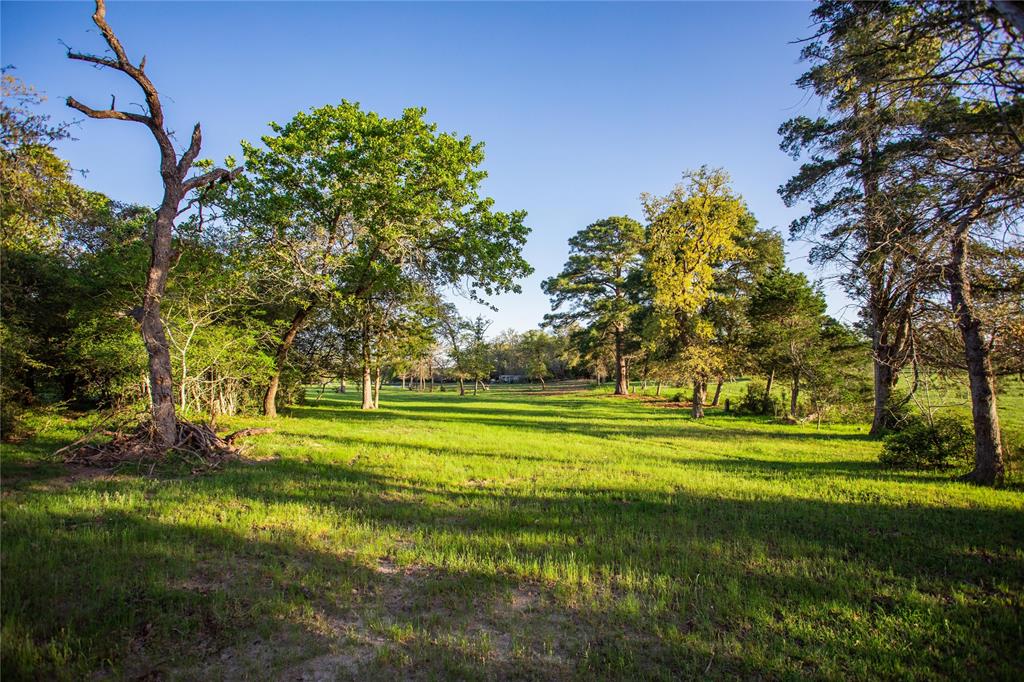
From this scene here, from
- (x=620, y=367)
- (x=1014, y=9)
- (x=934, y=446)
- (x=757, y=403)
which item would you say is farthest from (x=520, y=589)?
(x=620, y=367)

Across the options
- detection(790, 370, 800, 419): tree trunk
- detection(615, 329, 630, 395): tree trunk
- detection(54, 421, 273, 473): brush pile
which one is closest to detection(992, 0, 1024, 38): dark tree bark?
detection(54, 421, 273, 473): brush pile

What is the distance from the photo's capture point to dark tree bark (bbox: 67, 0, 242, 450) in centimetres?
948

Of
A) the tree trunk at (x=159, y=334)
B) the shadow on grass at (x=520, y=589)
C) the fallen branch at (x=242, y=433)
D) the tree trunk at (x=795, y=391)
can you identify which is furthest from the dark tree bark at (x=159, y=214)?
the tree trunk at (x=795, y=391)

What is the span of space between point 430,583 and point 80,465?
8982 millimetres

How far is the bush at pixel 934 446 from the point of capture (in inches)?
430

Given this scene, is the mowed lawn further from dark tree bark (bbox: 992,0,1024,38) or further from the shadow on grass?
dark tree bark (bbox: 992,0,1024,38)

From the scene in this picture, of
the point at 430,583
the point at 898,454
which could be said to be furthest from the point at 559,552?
the point at 898,454

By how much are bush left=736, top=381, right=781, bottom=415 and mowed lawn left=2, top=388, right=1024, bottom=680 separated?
17.0 meters

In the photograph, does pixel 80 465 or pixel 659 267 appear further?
pixel 659 267

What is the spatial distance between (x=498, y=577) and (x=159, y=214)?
1140cm

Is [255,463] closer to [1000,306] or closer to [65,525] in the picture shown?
[65,525]

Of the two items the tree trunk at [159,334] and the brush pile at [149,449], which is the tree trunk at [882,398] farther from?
the tree trunk at [159,334]

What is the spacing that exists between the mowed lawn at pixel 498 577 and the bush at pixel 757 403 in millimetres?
17025

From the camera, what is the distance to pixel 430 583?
4.61 m
